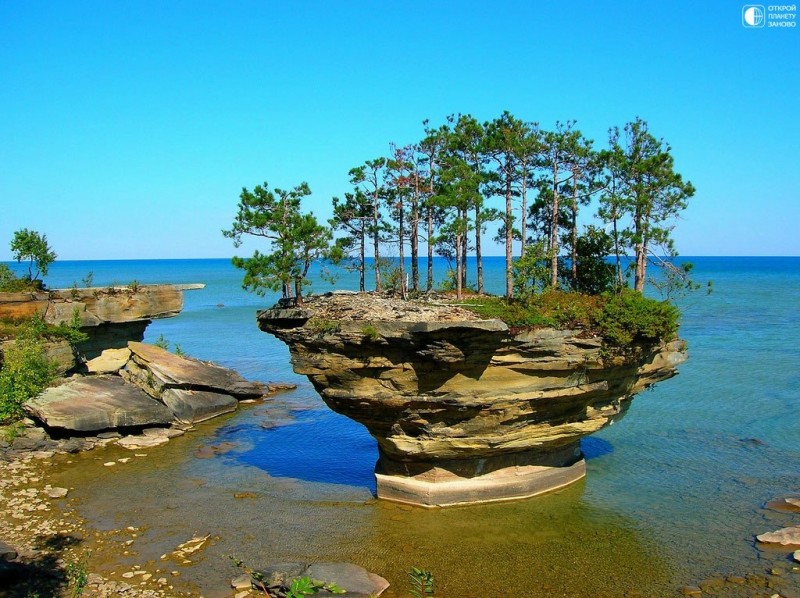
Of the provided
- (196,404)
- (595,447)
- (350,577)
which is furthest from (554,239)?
(196,404)

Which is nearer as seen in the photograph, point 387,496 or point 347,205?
point 387,496

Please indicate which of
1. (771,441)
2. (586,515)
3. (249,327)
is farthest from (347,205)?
(249,327)

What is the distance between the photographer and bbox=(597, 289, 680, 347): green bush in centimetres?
1877

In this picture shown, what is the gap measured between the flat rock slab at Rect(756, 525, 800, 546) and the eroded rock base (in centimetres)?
613

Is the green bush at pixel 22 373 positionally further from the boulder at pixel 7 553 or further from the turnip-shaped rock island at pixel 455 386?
the turnip-shaped rock island at pixel 455 386

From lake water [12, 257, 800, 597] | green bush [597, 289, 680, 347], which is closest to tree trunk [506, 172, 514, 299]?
green bush [597, 289, 680, 347]

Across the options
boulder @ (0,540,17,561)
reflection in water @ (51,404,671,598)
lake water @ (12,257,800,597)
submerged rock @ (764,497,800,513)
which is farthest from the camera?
submerged rock @ (764,497,800,513)

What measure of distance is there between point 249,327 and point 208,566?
4776cm

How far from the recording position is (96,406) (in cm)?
2639

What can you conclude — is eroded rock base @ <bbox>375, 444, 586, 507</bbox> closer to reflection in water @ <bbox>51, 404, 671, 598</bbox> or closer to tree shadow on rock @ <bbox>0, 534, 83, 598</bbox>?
reflection in water @ <bbox>51, 404, 671, 598</bbox>

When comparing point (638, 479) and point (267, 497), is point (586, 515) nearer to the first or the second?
point (638, 479)

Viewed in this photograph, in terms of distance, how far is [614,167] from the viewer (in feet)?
71.7

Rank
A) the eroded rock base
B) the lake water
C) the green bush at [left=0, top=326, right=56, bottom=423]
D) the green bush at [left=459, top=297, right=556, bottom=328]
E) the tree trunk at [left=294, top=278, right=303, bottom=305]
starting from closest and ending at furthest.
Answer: the lake water
the green bush at [left=459, top=297, right=556, bottom=328]
the eroded rock base
the tree trunk at [left=294, top=278, right=303, bottom=305]
the green bush at [left=0, top=326, right=56, bottom=423]

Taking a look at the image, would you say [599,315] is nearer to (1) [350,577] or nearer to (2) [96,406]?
(1) [350,577]
